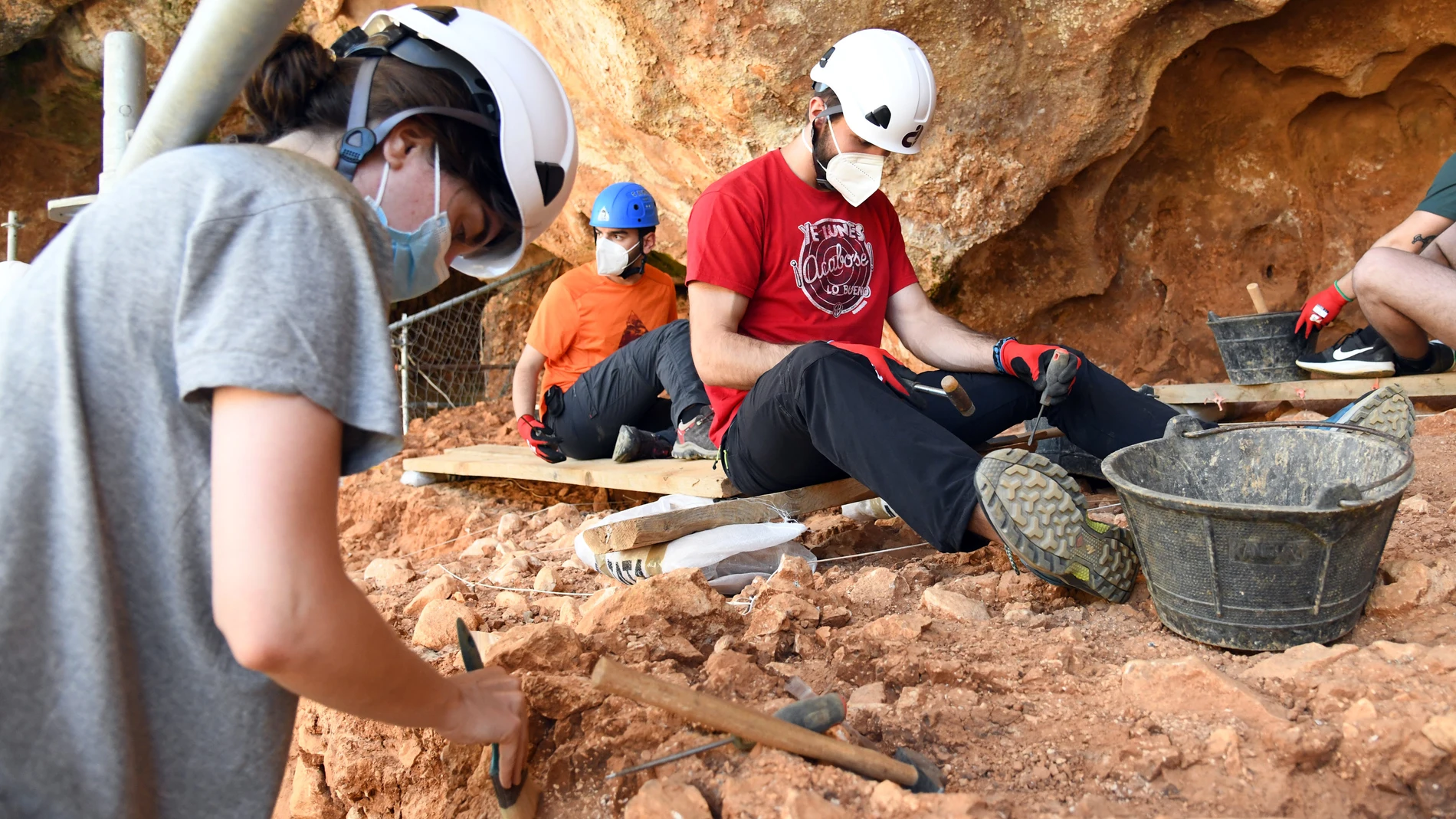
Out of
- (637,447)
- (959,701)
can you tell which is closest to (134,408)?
(959,701)

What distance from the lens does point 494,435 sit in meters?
6.77

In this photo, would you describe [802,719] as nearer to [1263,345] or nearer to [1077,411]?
[1077,411]

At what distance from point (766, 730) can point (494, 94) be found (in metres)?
0.92

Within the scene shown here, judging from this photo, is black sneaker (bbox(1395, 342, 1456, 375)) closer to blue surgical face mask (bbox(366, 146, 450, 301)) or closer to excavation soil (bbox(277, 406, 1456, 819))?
excavation soil (bbox(277, 406, 1456, 819))

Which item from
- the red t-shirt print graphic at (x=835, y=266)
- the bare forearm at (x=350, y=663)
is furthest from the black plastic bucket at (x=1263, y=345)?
the bare forearm at (x=350, y=663)

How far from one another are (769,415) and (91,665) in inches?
74.9

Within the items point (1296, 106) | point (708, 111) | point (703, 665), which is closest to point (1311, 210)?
point (1296, 106)

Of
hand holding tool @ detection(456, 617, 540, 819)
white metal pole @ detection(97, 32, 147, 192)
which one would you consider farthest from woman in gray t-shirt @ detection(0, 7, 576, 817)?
white metal pole @ detection(97, 32, 147, 192)

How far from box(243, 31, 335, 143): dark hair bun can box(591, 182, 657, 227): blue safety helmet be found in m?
3.51

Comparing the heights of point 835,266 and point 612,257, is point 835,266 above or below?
above

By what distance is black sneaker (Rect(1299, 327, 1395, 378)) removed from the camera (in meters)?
4.01

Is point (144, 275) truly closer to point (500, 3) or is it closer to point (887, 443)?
point (887, 443)

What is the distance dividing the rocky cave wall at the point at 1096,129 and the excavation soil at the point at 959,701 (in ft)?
8.13

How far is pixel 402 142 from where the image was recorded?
1290 mm
